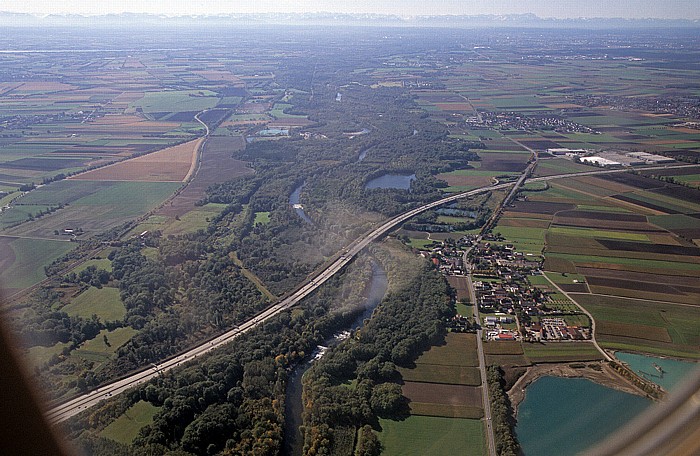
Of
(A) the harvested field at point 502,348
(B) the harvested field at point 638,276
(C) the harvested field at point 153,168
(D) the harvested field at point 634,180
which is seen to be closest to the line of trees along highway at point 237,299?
(A) the harvested field at point 502,348

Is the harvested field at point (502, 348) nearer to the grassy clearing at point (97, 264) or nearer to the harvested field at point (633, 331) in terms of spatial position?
the harvested field at point (633, 331)

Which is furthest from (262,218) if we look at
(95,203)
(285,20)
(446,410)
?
(285,20)

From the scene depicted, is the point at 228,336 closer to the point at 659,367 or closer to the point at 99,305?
the point at 99,305

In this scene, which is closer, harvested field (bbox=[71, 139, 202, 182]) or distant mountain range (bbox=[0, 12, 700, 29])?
harvested field (bbox=[71, 139, 202, 182])

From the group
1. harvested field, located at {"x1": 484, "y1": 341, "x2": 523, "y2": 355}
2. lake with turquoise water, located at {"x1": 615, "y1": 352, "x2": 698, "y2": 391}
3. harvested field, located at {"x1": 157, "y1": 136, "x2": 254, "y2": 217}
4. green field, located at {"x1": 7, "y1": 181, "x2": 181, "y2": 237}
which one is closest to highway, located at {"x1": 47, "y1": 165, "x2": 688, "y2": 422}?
harvested field, located at {"x1": 484, "y1": 341, "x2": 523, "y2": 355}

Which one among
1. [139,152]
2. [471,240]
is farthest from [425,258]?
[139,152]

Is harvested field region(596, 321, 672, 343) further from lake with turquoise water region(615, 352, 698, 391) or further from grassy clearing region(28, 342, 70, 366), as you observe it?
grassy clearing region(28, 342, 70, 366)
